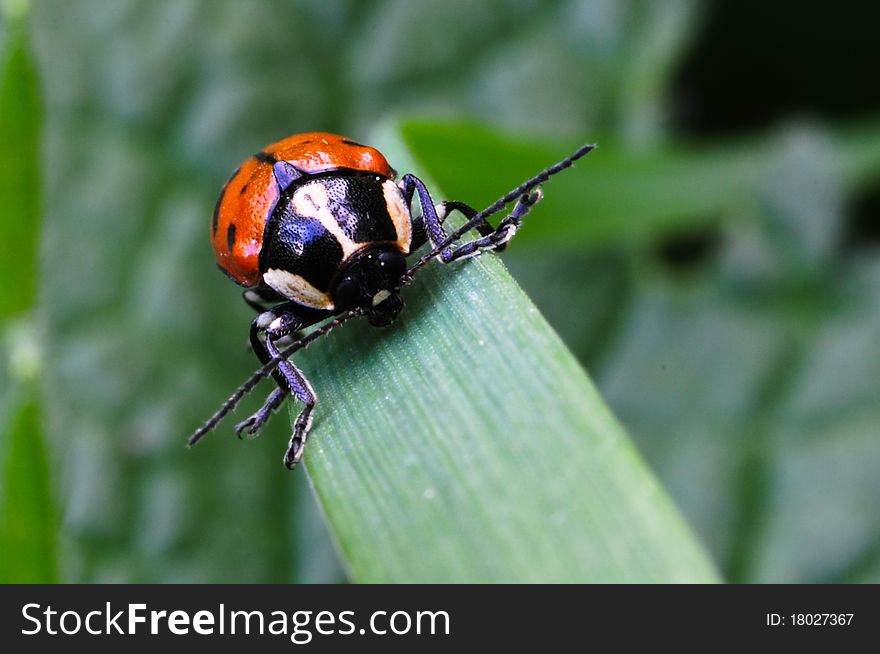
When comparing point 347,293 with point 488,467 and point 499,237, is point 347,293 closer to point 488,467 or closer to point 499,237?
point 499,237

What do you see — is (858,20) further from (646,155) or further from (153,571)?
(153,571)

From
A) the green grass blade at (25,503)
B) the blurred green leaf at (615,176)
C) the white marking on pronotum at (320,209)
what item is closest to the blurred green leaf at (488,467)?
the white marking on pronotum at (320,209)

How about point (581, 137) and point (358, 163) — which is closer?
point (358, 163)

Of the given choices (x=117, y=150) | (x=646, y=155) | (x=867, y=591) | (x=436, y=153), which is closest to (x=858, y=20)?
(x=646, y=155)

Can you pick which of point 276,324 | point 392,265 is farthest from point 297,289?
point 392,265

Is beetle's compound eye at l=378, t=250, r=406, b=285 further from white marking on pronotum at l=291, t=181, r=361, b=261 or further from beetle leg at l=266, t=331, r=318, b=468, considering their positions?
beetle leg at l=266, t=331, r=318, b=468

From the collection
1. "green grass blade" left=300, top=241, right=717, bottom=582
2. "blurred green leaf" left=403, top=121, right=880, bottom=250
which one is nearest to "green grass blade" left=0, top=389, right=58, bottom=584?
"green grass blade" left=300, top=241, right=717, bottom=582

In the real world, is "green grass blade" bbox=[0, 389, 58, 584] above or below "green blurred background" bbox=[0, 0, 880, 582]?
below
